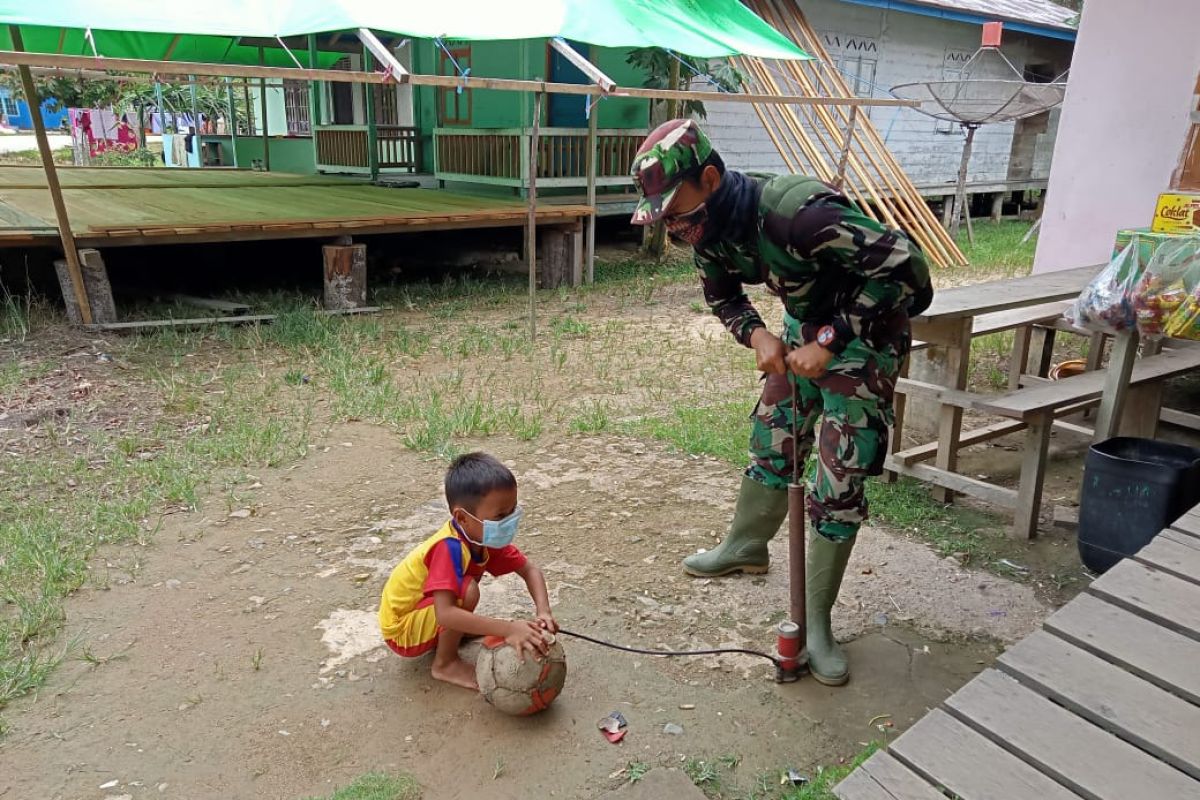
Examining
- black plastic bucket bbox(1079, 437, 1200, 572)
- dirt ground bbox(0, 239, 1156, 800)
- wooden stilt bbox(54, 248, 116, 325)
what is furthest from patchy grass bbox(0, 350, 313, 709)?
black plastic bucket bbox(1079, 437, 1200, 572)

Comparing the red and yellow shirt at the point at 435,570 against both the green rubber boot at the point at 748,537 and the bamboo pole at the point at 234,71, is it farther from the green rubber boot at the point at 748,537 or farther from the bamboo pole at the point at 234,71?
the bamboo pole at the point at 234,71

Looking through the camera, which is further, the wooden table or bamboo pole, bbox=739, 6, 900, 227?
bamboo pole, bbox=739, 6, 900, 227

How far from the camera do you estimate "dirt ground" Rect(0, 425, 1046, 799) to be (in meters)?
2.36

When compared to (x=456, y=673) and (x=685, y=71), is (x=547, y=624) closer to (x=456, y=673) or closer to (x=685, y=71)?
(x=456, y=673)

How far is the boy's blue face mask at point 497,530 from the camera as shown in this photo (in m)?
2.43

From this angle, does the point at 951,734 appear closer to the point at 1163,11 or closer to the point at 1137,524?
the point at 1137,524

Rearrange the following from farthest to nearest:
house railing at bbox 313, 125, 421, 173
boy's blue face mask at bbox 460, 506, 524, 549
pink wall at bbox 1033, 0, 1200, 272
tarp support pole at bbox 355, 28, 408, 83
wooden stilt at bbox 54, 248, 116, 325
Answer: house railing at bbox 313, 125, 421, 173 < wooden stilt at bbox 54, 248, 116, 325 < tarp support pole at bbox 355, 28, 408, 83 < pink wall at bbox 1033, 0, 1200, 272 < boy's blue face mask at bbox 460, 506, 524, 549

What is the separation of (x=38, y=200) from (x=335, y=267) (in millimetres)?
3984

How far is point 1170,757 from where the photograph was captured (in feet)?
5.07

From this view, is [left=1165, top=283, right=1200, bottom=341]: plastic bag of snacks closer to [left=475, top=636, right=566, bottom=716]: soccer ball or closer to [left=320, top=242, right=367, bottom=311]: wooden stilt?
[left=475, top=636, right=566, bottom=716]: soccer ball

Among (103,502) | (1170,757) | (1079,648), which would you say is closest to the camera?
(1170,757)

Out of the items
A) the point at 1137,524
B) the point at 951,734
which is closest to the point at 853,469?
the point at 951,734

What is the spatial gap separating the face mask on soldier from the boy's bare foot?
4.91 ft

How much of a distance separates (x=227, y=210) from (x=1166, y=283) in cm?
795
